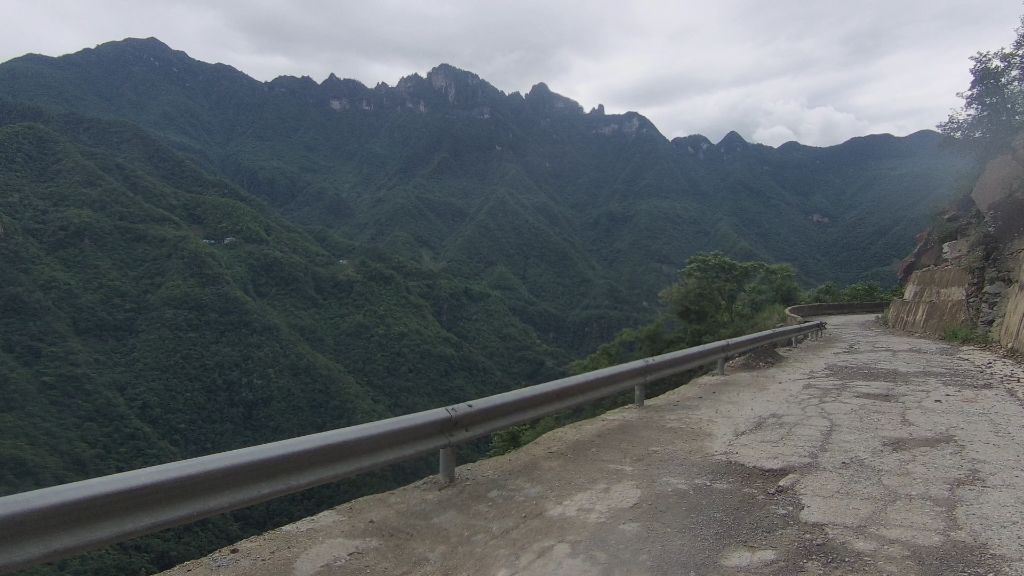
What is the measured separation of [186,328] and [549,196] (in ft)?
448

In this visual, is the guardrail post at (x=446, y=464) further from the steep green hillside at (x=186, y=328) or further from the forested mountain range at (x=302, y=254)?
the steep green hillside at (x=186, y=328)

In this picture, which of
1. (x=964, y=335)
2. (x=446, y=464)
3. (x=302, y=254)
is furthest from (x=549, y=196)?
(x=446, y=464)

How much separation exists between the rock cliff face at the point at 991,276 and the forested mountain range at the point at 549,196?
79.8m

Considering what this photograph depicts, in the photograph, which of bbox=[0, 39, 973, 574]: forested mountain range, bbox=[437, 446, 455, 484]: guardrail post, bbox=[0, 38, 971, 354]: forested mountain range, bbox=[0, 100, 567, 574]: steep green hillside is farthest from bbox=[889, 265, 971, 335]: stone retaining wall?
bbox=[0, 38, 971, 354]: forested mountain range

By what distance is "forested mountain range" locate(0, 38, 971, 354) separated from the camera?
373 ft

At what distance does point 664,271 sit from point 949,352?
113 metres

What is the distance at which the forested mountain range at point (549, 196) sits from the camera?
373ft

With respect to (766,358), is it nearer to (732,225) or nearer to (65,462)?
(65,462)

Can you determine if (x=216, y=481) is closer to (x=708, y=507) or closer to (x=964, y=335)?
(x=708, y=507)

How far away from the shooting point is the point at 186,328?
57031 millimetres

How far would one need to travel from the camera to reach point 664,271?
398 feet

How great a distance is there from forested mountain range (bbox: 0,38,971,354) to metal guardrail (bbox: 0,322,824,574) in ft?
314

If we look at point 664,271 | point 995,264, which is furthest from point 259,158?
point 995,264

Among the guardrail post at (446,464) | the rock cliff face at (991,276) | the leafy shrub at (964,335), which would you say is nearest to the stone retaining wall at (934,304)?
the rock cliff face at (991,276)
